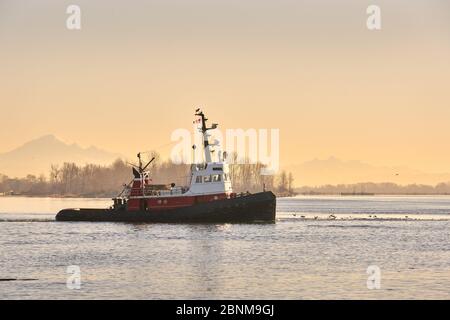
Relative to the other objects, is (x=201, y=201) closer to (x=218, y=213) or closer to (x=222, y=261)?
(x=218, y=213)

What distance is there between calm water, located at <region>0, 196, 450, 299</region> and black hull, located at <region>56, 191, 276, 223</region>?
2.83 feet

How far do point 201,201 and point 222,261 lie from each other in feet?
86.4

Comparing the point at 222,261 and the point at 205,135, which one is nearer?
the point at 222,261

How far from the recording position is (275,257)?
1874 inches

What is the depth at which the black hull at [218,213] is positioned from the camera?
7094 cm

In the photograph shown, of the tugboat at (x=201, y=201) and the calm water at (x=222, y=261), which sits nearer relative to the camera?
the calm water at (x=222, y=261)

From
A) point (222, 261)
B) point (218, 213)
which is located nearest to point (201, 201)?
point (218, 213)

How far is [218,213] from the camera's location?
70.9 m

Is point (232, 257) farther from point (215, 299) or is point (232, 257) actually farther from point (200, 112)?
point (200, 112)

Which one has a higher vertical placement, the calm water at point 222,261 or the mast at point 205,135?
the mast at point 205,135

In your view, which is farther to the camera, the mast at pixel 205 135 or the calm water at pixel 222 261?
the mast at pixel 205 135

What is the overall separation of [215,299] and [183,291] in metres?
2.33

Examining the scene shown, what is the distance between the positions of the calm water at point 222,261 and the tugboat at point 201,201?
1.07 m
